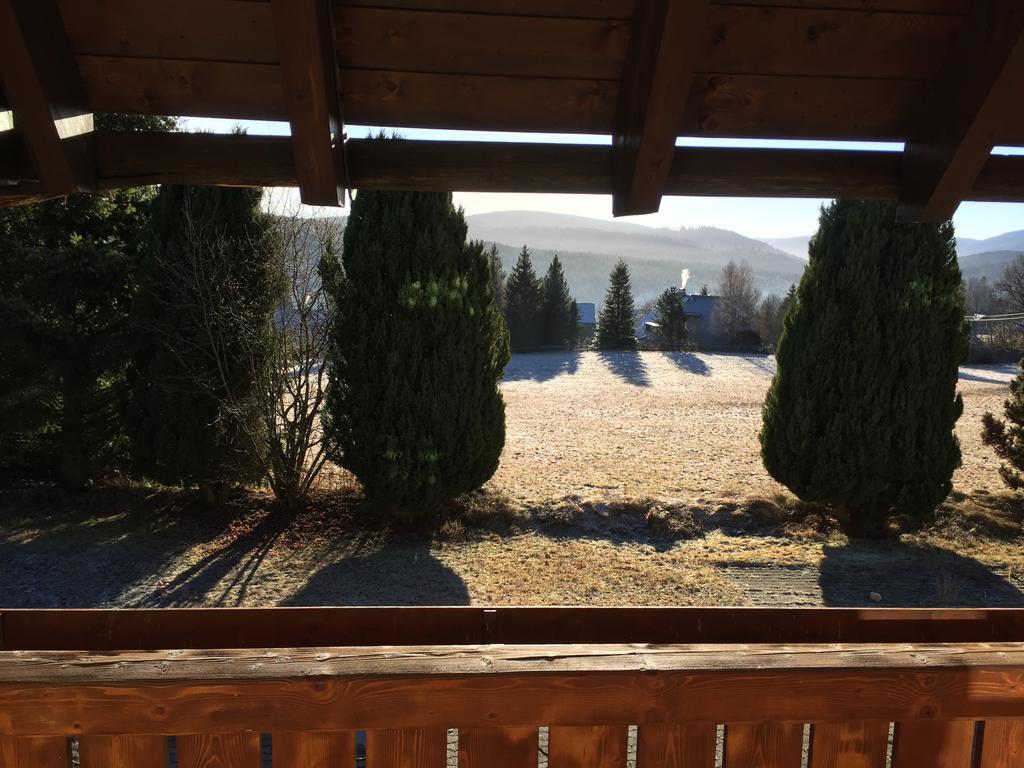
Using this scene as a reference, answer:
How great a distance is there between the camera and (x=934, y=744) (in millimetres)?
1521

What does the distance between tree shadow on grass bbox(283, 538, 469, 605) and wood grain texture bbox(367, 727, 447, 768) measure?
4605mm

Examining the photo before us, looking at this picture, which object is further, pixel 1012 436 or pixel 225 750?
pixel 1012 436

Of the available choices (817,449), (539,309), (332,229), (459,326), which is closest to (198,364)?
(332,229)

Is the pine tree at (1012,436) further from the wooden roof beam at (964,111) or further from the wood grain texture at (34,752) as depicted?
the wood grain texture at (34,752)

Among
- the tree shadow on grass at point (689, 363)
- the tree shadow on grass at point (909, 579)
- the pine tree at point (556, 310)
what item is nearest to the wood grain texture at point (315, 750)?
the tree shadow on grass at point (909, 579)

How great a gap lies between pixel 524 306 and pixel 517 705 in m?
30.9

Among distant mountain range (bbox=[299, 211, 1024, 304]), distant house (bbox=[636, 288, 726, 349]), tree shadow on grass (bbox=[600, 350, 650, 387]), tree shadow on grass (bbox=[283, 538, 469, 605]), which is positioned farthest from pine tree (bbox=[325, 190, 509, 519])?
distant mountain range (bbox=[299, 211, 1024, 304])

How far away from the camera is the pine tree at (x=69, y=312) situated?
7.50 meters

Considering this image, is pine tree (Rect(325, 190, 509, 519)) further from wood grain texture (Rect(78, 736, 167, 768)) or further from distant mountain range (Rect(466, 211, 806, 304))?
distant mountain range (Rect(466, 211, 806, 304))

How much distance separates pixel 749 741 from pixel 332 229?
7.04 metres

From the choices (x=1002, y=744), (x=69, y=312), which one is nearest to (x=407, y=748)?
(x=1002, y=744)

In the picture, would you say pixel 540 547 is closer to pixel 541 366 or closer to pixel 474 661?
pixel 474 661

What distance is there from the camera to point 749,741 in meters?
1.49

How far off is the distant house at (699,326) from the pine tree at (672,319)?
1.31 ft
